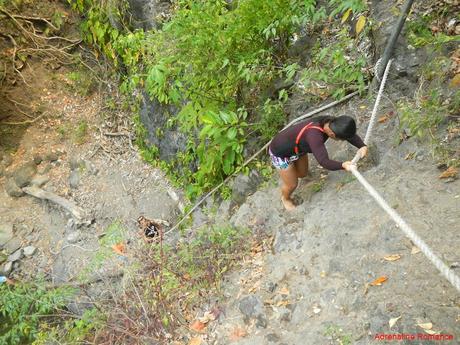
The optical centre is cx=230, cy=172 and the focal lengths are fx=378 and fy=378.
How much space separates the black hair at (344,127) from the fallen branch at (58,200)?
19.7 feet

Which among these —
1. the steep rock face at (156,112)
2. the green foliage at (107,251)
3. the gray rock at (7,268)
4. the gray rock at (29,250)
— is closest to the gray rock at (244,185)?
the steep rock face at (156,112)

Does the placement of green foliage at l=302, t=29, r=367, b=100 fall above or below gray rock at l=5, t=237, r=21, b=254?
above

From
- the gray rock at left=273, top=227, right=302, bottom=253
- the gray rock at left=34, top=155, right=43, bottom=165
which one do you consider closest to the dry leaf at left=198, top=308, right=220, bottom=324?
the gray rock at left=273, top=227, right=302, bottom=253

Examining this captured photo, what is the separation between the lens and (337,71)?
466cm

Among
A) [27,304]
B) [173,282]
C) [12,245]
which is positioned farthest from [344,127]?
[12,245]

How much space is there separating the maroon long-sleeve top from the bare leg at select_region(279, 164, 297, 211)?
23cm

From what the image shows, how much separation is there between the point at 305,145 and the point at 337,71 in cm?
121

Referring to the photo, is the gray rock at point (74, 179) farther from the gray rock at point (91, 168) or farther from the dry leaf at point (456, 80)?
the dry leaf at point (456, 80)

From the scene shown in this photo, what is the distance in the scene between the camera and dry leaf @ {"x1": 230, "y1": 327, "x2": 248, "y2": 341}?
3684 millimetres

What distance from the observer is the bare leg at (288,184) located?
14.7 feet

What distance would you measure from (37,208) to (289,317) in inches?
268

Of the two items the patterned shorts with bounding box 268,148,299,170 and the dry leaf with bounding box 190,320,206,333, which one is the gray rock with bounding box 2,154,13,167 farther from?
the patterned shorts with bounding box 268,148,299,170

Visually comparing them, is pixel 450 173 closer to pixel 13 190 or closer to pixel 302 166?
pixel 302 166

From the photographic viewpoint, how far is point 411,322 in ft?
8.73
